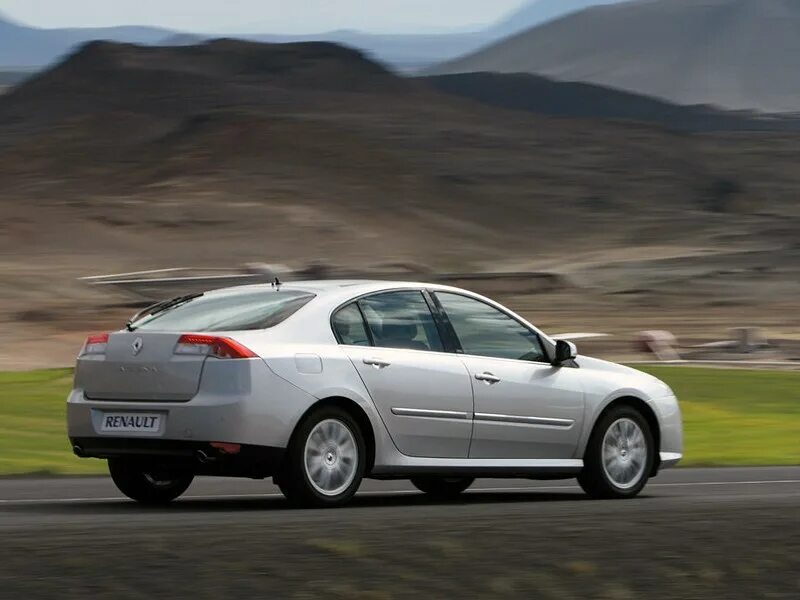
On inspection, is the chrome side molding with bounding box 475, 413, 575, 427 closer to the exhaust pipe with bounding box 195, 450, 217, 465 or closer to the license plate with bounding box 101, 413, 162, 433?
the exhaust pipe with bounding box 195, 450, 217, 465

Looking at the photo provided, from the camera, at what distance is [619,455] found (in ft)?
39.3

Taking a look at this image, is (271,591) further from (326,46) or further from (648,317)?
(326,46)

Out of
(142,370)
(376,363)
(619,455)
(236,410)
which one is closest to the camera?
(236,410)

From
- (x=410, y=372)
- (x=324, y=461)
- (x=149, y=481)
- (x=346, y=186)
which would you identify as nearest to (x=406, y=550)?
(x=324, y=461)

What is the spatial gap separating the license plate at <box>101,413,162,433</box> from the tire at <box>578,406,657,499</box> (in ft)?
10.1

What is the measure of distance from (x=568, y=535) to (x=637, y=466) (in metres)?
3.57

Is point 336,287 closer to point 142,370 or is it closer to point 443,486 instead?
point 142,370

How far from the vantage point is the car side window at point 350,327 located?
10703 millimetres

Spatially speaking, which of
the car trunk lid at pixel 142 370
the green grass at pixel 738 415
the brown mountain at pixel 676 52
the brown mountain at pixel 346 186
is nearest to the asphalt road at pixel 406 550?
the car trunk lid at pixel 142 370

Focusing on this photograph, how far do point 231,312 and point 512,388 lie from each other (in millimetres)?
1948

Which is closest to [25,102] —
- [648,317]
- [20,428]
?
[648,317]

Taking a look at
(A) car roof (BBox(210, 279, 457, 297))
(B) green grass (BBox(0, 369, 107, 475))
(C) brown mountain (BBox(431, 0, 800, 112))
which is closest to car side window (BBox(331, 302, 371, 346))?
(A) car roof (BBox(210, 279, 457, 297))

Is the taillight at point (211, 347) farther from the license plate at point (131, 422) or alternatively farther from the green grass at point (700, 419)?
the green grass at point (700, 419)

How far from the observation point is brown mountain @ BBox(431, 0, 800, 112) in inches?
5650
